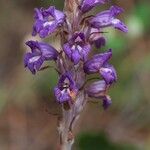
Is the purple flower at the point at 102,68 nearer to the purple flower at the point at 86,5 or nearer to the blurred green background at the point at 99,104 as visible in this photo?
the purple flower at the point at 86,5

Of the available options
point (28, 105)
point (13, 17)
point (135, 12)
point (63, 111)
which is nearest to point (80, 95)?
point (63, 111)

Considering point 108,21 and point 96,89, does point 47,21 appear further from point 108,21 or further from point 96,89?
point 96,89

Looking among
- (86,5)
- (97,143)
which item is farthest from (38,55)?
(97,143)

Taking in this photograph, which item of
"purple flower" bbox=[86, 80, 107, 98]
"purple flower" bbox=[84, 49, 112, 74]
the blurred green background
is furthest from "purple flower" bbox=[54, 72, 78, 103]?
the blurred green background

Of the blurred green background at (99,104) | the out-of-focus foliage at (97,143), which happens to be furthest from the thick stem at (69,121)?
the blurred green background at (99,104)

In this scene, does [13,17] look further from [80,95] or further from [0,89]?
[80,95]

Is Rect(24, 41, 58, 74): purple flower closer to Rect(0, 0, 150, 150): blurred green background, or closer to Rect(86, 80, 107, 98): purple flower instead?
Rect(86, 80, 107, 98): purple flower
